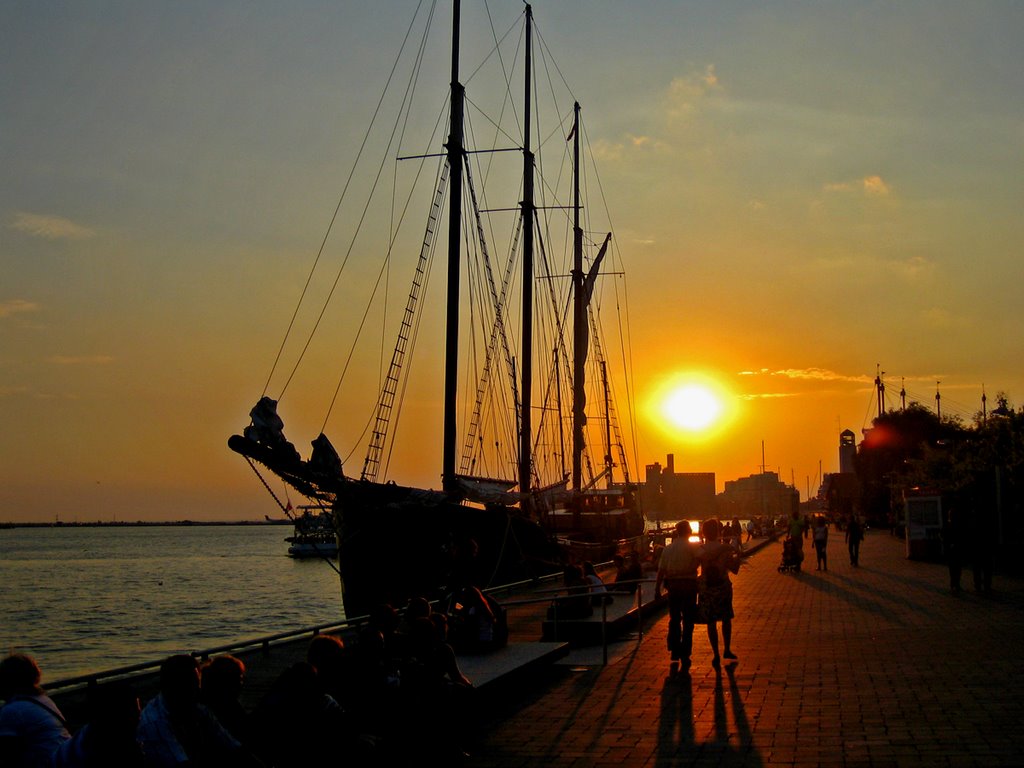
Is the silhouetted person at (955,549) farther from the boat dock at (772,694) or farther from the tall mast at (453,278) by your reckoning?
the tall mast at (453,278)

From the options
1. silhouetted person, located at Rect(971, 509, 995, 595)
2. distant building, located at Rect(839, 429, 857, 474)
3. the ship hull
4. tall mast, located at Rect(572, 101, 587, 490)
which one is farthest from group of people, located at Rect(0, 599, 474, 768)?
distant building, located at Rect(839, 429, 857, 474)

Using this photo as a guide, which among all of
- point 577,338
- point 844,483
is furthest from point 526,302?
point 844,483

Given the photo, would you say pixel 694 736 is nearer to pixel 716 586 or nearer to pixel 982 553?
pixel 716 586

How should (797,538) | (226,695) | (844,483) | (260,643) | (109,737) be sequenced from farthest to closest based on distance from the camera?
(844,483), (797,538), (260,643), (226,695), (109,737)

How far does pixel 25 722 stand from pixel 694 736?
5.25 m

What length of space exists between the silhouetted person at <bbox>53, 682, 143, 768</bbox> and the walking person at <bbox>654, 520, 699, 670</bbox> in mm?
8186

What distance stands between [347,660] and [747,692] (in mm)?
4684

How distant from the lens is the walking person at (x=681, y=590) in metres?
13.1

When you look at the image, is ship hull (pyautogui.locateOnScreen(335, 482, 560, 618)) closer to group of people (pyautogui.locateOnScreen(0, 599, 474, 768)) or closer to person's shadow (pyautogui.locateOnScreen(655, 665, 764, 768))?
person's shadow (pyautogui.locateOnScreen(655, 665, 764, 768))

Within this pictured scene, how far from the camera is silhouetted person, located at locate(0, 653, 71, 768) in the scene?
20.1ft

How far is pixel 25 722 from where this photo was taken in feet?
20.2

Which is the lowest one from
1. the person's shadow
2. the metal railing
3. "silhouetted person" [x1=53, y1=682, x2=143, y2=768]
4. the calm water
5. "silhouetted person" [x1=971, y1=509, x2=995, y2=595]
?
the calm water

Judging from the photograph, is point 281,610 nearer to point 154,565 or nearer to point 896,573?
point 896,573

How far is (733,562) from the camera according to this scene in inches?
526
